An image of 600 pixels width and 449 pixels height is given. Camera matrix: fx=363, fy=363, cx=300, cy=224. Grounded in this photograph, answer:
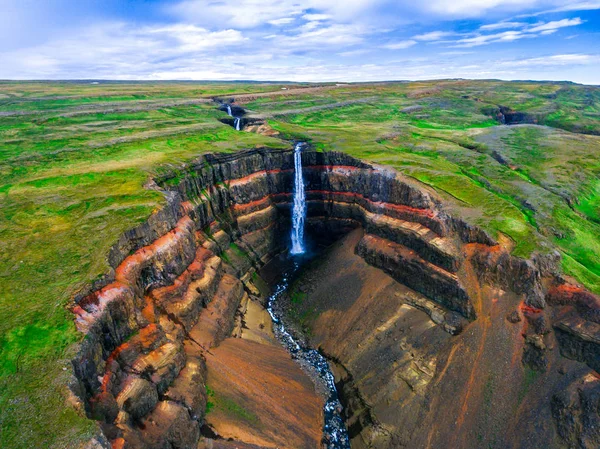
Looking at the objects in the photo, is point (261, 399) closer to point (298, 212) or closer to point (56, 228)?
point (56, 228)

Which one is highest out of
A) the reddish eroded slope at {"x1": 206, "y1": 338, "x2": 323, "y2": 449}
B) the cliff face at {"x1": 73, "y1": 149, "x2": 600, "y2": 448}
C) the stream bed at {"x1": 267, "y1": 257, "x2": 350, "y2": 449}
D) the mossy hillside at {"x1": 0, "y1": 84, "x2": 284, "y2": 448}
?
the mossy hillside at {"x1": 0, "y1": 84, "x2": 284, "y2": 448}

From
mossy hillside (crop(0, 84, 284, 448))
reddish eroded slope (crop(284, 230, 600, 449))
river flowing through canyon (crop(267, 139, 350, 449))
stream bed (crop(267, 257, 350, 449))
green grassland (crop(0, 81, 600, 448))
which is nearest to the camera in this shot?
mossy hillside (crop(0, 84, 284, 448))

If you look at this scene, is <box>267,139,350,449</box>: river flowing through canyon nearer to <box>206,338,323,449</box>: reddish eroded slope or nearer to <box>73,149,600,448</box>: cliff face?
<box>206,338,323,449</box>: reddish eroded slope

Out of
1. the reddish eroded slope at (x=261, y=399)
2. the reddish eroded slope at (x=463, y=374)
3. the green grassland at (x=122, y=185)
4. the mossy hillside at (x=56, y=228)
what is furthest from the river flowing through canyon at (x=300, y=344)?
the mossy hillside at (x=56, y=228)

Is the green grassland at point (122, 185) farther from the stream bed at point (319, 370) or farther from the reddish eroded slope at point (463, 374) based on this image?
the stream bed at point (319, 370)

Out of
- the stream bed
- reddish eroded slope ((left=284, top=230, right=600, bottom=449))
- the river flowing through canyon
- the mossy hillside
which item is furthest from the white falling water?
reddish eroded slope ((left=284, top=230, right=600, bottom=449))

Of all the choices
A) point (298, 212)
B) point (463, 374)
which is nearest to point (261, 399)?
point (463, 374)

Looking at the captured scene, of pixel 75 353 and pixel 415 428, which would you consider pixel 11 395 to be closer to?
pixel 75 353
